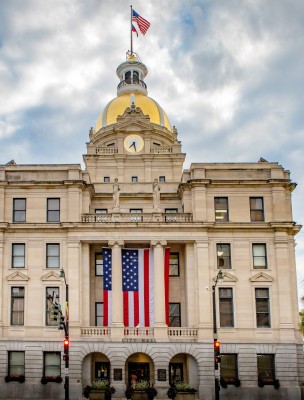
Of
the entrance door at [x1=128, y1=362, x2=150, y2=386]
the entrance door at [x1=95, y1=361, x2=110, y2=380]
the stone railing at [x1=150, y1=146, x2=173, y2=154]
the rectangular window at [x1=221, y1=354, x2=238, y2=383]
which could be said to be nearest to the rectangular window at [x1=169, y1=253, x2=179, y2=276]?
the entrance door at [x1=128, y1=362, x2=150, y2=386]

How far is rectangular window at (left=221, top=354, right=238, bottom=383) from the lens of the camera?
45.3 metres

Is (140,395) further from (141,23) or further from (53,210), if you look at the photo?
(141,23)

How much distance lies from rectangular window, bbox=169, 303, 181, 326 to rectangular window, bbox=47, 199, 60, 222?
12.1 meters

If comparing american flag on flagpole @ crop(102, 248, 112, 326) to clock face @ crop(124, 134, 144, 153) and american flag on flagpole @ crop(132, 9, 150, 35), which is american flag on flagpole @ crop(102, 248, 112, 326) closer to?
clock face @ crop(124, 134, 144, 153)

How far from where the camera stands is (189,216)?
1916 inches

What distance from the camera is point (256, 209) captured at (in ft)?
161

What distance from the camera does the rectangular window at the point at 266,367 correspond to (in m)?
45.2

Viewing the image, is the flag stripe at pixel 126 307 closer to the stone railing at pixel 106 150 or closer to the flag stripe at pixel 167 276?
the flag stripe at pixel 167 276

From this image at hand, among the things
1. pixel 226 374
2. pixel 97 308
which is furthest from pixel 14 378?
pixel 226 374

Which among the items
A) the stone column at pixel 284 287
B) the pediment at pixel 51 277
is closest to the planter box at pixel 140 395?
the pediment at pixel 51 277

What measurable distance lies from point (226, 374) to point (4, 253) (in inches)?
794

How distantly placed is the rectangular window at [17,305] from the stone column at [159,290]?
10739mm

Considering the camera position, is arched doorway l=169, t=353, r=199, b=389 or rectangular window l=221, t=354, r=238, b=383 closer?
rectangular window l=221, t=354, r=238, b=383

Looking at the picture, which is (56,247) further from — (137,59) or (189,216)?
(137,59)
